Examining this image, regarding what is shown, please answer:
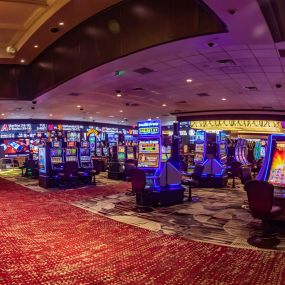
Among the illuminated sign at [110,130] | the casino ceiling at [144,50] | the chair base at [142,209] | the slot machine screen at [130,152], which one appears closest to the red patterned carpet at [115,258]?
the chair base at [142,209]

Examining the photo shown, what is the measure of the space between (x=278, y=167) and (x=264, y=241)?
124 centimetres

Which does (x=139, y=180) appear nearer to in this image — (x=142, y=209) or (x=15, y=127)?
(x=142, y=209)

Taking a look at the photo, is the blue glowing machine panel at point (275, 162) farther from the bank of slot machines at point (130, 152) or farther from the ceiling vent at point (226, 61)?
the bank of slot machines at point (130, 152)

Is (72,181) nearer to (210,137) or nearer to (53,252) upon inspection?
(210,137)

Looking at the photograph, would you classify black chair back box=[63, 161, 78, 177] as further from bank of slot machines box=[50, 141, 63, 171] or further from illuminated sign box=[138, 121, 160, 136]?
illuminated sign box=[138, 121, 160, 136]

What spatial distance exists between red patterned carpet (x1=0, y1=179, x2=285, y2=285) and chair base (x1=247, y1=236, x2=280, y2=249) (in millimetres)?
254

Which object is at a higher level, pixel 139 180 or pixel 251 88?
pixel 251 88

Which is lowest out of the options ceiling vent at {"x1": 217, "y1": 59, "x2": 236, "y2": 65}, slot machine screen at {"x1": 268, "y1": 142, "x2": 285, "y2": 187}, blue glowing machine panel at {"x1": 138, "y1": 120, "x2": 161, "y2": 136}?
slot machine screen at {"x1": 268, "y1": 142, "x2": 285, "y2": 187}

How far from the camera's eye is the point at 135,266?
339cm

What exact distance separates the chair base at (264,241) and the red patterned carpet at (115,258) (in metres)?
0.25

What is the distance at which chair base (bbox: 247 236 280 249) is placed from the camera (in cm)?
404

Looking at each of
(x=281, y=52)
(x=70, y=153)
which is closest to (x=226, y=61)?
(x=281, y=52)

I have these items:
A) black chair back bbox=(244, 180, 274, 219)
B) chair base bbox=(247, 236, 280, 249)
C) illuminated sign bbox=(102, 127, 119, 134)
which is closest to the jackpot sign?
black chair back bbox=(244, 180, 274, 219)

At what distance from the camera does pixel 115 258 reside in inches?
143
